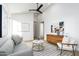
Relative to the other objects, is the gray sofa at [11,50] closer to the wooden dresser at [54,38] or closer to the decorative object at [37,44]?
the wooden dresser at [54,38]

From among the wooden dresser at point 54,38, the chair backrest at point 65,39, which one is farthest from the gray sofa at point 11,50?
the chair backrest at point 65,39

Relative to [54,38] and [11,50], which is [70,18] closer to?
[54,38]

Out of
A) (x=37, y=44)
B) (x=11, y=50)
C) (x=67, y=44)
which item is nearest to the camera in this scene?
(x=11, y=50)

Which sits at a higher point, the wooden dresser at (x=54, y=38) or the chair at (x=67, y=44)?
the wooden dresser at (x=54, y=38)

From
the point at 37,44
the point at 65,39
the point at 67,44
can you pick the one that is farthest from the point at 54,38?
the point at 37,44

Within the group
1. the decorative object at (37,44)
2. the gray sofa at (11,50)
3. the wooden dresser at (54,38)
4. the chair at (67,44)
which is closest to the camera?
the gray sofa at (11,50)

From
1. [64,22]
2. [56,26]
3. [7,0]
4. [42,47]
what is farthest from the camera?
[42,47]

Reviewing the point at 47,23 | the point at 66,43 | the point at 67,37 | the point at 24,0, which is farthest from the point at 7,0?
the point at 67,37

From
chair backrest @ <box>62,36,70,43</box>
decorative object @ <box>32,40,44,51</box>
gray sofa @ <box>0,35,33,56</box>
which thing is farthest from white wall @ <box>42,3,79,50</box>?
gray sofa @ <box>0,35,33,56</box>

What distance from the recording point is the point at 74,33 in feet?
11.3

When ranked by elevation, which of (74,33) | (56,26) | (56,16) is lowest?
(74,33)

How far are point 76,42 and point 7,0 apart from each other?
10.7 ft

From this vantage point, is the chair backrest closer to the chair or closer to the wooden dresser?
the chair

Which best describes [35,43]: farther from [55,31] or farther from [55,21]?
[55,21]
